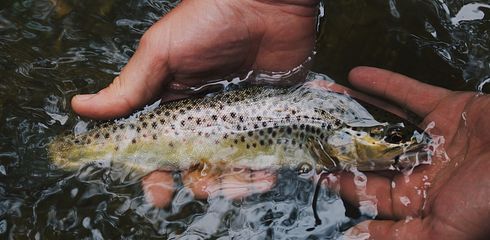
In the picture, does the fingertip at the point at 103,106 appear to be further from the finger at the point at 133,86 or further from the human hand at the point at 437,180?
the human hand at the point at 437,180

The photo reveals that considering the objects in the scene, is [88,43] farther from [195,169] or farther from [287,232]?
[287,232]

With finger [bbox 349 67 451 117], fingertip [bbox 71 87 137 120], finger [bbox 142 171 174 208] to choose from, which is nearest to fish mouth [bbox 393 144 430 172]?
finger [bbox 349 67 451 117]

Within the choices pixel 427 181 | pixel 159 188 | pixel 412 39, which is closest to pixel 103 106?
pixel 159 188

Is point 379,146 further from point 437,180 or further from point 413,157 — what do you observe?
point 437,180

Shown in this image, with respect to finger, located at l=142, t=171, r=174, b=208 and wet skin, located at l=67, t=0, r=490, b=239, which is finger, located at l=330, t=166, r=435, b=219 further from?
finger, located at l=142, t=171, r=174, b=208

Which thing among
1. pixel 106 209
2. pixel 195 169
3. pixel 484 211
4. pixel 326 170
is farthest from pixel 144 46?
pixel 484 211

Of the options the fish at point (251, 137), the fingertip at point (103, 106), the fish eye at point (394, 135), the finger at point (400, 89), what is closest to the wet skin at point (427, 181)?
the finger at point (400, 89)
